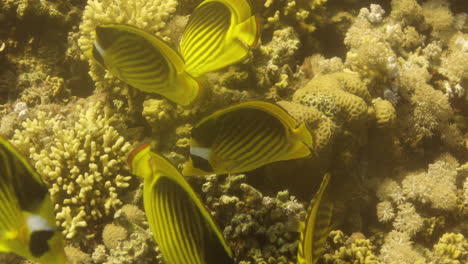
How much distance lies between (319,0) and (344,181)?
6.65ft

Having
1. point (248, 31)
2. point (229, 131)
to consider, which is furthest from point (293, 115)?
point (229, 131)

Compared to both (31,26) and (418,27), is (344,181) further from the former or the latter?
(31,26)

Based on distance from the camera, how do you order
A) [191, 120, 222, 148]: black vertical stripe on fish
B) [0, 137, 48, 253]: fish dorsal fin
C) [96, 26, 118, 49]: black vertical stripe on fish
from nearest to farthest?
1. [0, 137, 48, 253]: fish dorsal fin
2. [191, 120, 222, 148]: black vertical stripe on fish
3. [96, 26, 118, 49]: black vertical stripe on fish

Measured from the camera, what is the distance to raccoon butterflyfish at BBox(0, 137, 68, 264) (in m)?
1.47

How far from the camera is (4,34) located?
4535mm

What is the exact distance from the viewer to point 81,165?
3.53 m

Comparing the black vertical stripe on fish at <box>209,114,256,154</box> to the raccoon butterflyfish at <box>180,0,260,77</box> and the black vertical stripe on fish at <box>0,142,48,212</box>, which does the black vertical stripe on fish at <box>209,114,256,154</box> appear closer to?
the raccoon butterflyfish at <box>180,0,260,77</box>

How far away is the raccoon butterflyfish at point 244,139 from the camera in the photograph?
77.1 inches

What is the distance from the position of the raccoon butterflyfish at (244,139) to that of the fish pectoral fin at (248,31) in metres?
0.65

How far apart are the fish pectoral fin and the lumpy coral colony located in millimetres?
895

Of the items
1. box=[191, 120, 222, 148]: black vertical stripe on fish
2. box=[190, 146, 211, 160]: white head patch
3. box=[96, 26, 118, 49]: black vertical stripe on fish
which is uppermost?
box=[96, 26, 118, 49]: black vertical stripe on fish

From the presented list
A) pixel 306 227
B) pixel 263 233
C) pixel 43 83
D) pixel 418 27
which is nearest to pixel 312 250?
pixel 306 227

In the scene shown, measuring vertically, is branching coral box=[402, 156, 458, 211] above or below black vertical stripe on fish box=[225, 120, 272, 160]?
below

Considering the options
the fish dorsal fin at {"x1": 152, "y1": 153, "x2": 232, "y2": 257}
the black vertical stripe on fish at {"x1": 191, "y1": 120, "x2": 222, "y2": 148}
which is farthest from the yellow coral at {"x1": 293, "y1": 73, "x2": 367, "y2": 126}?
the fish dorsal fin at {"x1": 152, "y1": 153, "x2": 232, "y2": 257}
